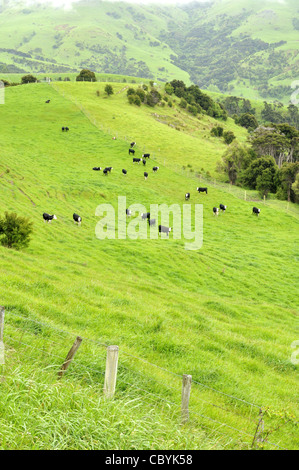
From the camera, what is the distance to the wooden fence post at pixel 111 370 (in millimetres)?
5496

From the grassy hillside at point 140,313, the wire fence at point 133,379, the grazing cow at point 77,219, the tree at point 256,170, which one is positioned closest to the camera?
the grassy hillside at point 140,313

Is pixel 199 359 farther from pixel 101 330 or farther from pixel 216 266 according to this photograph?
pixel 216 266

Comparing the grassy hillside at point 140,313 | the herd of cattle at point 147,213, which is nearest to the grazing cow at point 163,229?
the herd of cattle at point 147,213

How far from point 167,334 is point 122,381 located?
14.4 feet

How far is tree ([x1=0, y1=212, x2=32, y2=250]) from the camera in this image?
20.3 metres

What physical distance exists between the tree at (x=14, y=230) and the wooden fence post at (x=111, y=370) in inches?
660

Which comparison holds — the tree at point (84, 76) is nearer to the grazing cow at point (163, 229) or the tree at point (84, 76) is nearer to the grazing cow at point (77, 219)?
the grazing cow at point (77, 219)

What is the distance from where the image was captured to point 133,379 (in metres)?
7.44

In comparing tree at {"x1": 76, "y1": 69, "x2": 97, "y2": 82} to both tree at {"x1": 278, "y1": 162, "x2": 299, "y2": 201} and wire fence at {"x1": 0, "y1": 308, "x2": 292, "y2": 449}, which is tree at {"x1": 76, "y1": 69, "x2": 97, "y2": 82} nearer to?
tree at {"x1": 278, "y1": 162, "x2": 299, "y2": 201}

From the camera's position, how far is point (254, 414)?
7.82m

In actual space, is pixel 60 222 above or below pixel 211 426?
above

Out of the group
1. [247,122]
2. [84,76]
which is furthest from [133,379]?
[247,122]

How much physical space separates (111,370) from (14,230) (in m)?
16.9
